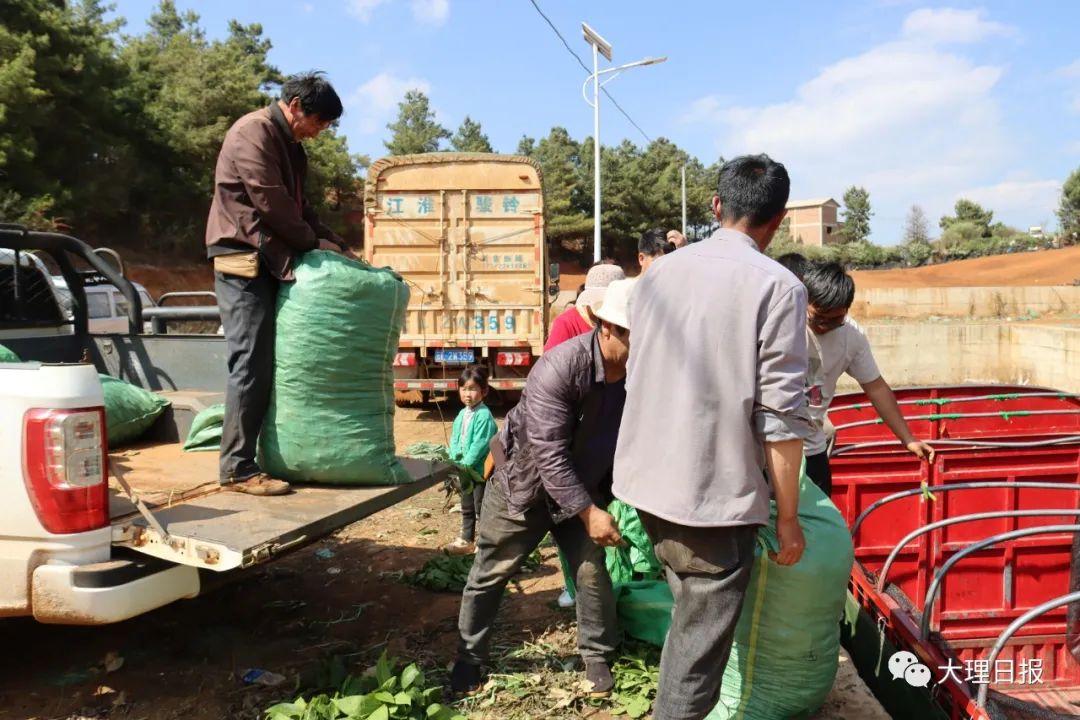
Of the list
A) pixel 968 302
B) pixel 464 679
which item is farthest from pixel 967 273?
pixel 464 679

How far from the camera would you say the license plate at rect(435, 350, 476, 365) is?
31.7 ft

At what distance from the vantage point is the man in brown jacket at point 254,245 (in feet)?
9.80

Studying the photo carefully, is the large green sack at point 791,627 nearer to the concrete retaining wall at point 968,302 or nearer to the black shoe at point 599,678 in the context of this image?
the black shoe at point 599,678

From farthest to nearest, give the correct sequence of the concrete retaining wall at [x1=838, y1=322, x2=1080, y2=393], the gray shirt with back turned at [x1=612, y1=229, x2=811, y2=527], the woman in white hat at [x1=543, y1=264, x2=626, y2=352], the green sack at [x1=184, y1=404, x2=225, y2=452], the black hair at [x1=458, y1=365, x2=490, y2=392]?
1. the concrete retaining wall at [x1=838, y1=322, x2=1080, y2=393]
2. the black hair at [x1=458, y1=365, x2=490, y2=392]
3. the woman in white hat at [x1=543, y1=264, x2=626, y2=352]
4. the green sack at [x1=184, y1=404, x2=225, y2=452]
5. the gray shirt with back turned at [x1=612, y1=229, x2=811, y2=527]

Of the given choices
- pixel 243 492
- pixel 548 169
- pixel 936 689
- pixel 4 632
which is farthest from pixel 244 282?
pixel 548 169

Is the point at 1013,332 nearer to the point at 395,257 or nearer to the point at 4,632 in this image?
the point at 395,257

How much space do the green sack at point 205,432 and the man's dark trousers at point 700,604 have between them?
247cm

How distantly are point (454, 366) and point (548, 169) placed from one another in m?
35.5

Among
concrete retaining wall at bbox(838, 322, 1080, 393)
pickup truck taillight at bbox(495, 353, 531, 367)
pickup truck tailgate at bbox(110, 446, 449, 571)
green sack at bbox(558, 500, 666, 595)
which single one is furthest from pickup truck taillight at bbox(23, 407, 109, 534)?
concrete retaining wall at bbox(838, 322, 1080, 393)

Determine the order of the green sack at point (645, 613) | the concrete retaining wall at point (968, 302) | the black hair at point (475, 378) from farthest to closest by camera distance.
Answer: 1. the concrete retaining wall at point (968, 302)
2. the black hair at point (475, 378)
3. the green sack at point (645, 613)

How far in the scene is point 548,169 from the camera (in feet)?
144

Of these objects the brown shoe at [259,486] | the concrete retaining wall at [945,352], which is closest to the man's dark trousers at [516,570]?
the brown shoe at [259,486]
